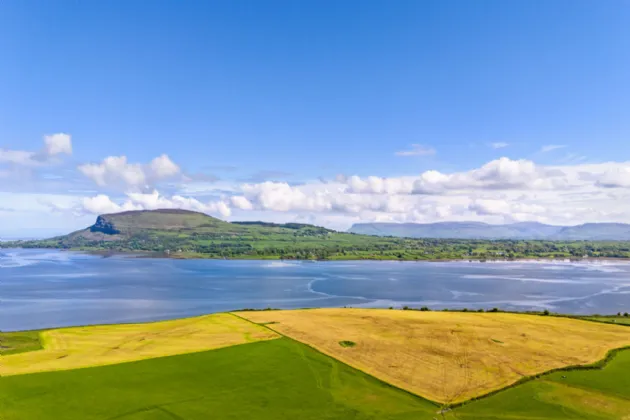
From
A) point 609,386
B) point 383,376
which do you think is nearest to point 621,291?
point 609,386

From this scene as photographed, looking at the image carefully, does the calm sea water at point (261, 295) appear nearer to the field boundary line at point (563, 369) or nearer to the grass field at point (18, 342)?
the grass field at point (18, 342)

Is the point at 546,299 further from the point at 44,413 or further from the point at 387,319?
the point at 44,413

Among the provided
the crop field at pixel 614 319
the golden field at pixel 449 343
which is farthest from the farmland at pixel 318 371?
the crop field at pixel 614 319

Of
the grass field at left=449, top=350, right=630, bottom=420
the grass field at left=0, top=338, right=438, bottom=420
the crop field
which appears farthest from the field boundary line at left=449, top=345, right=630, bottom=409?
the crop field

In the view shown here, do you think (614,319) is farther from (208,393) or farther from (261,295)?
(261,295)

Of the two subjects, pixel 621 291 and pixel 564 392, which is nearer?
pixel 564 392

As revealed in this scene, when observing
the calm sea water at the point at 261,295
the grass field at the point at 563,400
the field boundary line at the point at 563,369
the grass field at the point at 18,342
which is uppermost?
the field boundary line at the point at 563,369
